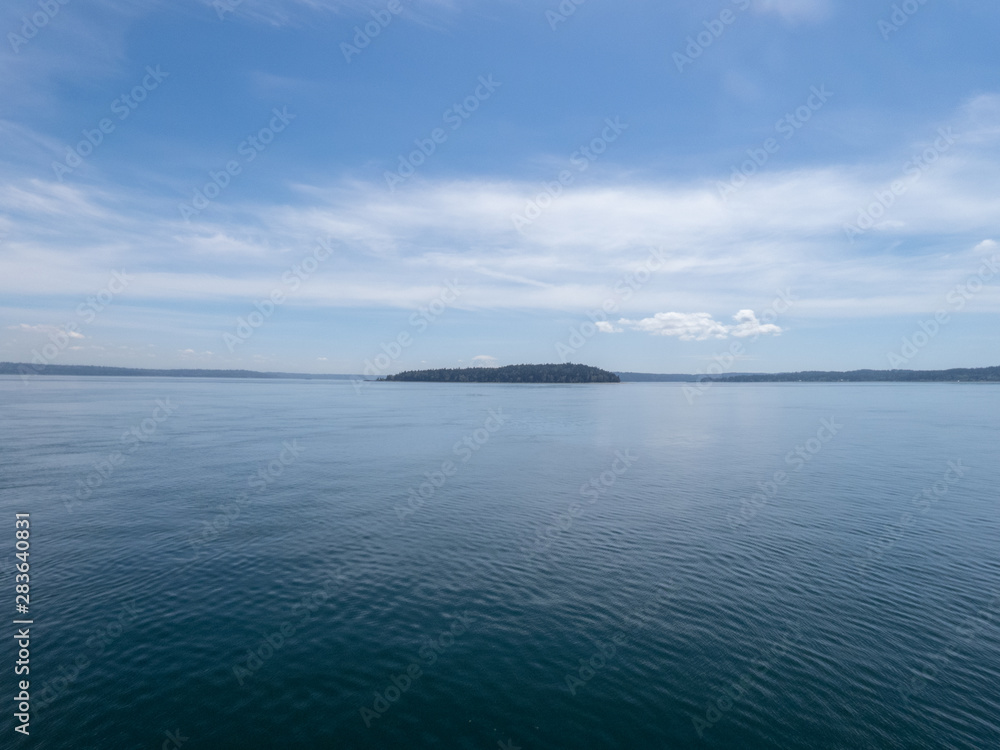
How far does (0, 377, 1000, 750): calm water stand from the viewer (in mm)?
19500

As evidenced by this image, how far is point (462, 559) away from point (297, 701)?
596 inches

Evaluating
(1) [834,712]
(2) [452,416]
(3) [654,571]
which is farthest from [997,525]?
(2) [452,416]

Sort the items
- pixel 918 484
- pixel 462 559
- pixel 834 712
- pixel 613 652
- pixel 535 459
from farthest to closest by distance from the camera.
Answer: pixel 535 459, pixel 918 484, pixel 462 559, pixel 613 652, pixel 834 712

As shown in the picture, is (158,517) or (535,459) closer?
(158,517)

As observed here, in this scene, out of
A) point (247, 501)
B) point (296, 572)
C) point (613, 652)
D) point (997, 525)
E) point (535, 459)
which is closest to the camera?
point (613, 652)

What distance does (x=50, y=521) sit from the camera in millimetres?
41250

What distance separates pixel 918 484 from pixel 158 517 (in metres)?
76.1

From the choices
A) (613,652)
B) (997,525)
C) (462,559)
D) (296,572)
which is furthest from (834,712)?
(997,525)

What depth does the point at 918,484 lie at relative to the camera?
54250mm

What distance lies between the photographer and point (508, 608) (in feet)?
90.8

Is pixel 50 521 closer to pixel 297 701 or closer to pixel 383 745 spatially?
pixel 297 701

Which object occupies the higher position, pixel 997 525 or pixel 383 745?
pixel 997 525

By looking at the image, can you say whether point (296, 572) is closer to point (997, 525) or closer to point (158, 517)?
point (158, 517)

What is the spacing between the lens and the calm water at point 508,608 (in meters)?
19.5
